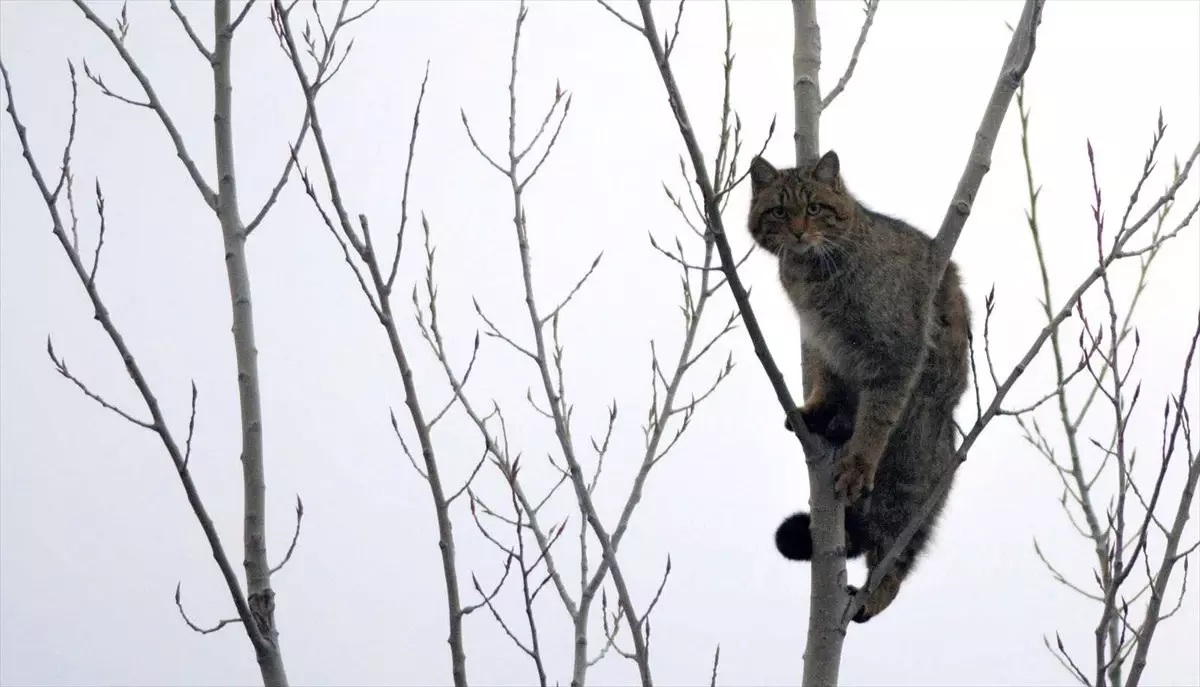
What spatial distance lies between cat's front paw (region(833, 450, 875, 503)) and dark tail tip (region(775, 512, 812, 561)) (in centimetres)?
32

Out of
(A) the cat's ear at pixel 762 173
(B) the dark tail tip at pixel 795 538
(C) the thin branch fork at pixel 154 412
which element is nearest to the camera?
(C) the thin branch fork at pixel 154 412

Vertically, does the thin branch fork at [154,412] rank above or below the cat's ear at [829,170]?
below

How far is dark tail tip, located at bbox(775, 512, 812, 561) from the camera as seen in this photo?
3.84 metres

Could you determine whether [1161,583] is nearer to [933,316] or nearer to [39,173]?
[933,316]

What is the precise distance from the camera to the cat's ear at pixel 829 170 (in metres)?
3.88

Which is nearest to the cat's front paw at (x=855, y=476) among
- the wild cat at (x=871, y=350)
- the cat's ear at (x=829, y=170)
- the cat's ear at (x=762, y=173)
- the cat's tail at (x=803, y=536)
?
the wild cat at (x=871, y=350)

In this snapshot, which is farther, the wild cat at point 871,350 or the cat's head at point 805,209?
the cat's head at point 805,209

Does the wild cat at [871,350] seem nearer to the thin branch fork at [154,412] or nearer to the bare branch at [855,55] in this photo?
the bare branch at [855,55]

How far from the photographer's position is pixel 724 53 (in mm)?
2887

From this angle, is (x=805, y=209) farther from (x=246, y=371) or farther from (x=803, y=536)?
Result: (x=246, y=371)

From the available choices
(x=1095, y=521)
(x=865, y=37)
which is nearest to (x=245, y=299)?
(x=865, y=37)

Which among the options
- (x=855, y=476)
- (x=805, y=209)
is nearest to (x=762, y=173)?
(x=805, y=209)

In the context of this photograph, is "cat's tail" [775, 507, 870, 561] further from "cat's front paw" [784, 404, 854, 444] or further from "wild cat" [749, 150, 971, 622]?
"cat's front paw" [784, 404, 854, 444]

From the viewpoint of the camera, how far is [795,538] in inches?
151
